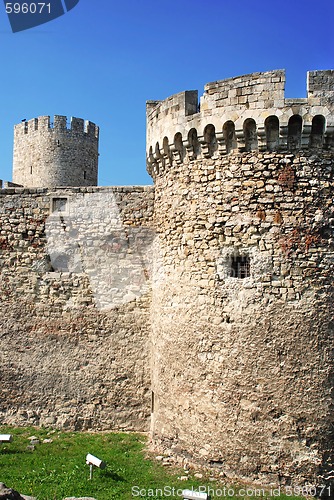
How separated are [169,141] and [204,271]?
8.61 ft

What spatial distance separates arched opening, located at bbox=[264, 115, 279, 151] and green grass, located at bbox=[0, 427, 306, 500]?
19.2 feet

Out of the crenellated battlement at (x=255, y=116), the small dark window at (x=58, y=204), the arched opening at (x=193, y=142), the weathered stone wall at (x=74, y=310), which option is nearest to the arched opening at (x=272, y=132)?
the crenellated battlement at (x=255, y=116)

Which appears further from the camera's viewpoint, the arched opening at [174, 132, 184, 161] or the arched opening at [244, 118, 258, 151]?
the arched opening at [174, 132, 184, 161]

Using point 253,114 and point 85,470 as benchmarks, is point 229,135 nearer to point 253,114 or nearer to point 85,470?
point 253,114

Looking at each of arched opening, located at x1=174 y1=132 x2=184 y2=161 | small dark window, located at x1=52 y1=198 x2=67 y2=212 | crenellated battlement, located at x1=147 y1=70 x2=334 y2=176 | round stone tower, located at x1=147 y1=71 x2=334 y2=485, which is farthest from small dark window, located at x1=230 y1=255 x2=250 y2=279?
small dark window, located at x1=52 y1=198 x2=67 y2=212

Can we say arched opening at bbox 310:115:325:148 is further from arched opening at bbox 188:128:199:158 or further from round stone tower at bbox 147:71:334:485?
arched opening at bbox 188:128:199:158

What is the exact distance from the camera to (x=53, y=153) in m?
20.8

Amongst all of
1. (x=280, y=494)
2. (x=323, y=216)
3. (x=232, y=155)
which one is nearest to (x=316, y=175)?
(x=323, y=216)

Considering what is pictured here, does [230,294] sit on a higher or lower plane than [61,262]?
lower

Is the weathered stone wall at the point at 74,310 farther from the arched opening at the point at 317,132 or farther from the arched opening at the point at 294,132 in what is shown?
the arched opening at the point at 317,132

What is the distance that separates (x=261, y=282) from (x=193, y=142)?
9.52ft

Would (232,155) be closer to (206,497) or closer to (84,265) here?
(84,265)

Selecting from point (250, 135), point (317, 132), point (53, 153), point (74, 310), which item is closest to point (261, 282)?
point (250, 135)

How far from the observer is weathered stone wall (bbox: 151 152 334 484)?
9102mm
